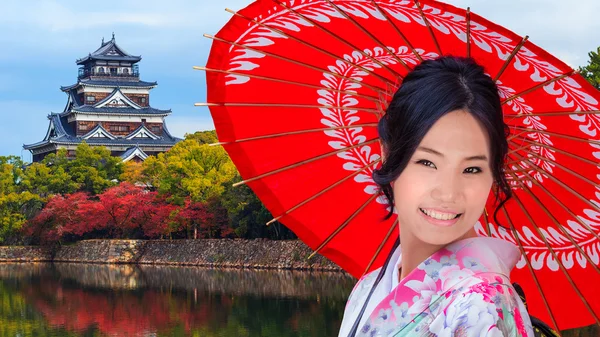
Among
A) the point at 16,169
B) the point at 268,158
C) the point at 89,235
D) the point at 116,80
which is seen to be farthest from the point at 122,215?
the point at 268,158

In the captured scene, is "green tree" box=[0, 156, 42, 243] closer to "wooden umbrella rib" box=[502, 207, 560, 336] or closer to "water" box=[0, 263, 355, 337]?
"water" box=[0, 263, 355, 337]

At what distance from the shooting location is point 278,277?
2317cm

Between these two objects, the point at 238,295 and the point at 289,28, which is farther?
the point at 238,295

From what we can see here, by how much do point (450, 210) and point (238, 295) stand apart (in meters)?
18.2

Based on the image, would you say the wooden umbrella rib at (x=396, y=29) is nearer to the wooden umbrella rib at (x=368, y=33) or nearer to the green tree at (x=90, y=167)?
the wooden umbrella rib at (x=368, y=33)

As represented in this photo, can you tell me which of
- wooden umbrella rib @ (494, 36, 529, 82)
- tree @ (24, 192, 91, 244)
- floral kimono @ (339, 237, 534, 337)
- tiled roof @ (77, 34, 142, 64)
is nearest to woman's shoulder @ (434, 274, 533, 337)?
floral kimono @ (339, 237, 534, 337)

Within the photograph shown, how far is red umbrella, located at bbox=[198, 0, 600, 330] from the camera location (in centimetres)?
208

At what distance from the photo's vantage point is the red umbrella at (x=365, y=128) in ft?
6.81

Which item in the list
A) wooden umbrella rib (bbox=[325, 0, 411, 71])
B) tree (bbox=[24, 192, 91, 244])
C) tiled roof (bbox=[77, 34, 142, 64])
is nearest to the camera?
wooden umbrella rib (bbox=[325, 0, 411, 71])

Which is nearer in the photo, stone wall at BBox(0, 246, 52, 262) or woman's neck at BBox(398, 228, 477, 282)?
woman's neck at BBox(398, 228, 477, 282)

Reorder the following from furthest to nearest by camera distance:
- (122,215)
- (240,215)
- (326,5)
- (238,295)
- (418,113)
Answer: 1. (122,215)
2. (240,215)
3. (238,295)
4. (326,5)
5. (418,113)

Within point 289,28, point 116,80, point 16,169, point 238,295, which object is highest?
point 116,80

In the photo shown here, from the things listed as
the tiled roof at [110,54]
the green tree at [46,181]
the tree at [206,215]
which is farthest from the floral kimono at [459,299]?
the tiled roof at [110,54]

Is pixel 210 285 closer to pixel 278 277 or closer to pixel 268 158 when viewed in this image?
pixel 278 277
